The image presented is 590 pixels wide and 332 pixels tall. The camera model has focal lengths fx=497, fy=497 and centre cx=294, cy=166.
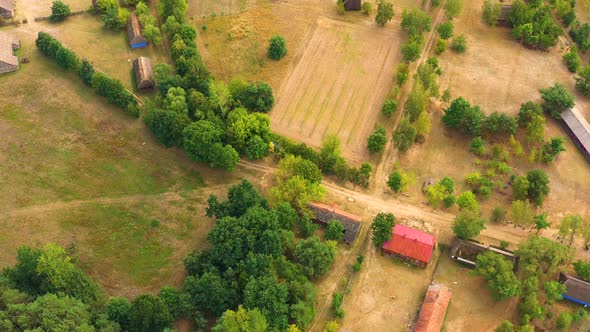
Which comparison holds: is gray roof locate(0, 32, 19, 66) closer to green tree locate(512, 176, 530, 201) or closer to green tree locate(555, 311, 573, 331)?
green tree locate(512, 176, 530, 201)

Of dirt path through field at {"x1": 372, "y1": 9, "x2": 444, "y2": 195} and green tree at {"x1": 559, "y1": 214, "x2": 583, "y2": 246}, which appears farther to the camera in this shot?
dirt path through field at {"x1": 372, "y1": 9, "x2": 444, "y2": 195}

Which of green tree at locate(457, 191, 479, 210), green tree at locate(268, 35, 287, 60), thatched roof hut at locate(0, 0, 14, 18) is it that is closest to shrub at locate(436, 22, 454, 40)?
green tree at locate(268, 35, 287, 60)

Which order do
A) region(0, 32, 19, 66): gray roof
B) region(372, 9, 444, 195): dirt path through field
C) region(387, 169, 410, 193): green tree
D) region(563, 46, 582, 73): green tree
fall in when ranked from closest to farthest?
region(387, 169, 410, 193): green tree → region(372, 9, 444, 195): dirt path through field → region(0, 32, 19, 66): gray roof → region(563, 46, 582, 73): green tree

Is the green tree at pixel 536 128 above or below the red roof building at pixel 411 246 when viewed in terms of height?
above

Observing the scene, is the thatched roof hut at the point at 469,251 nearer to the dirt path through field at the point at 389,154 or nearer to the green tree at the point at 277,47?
the dirt path through field at the point at 389,154

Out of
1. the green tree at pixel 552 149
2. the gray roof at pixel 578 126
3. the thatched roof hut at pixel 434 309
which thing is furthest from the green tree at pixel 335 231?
the gray roof at pixel 578 126

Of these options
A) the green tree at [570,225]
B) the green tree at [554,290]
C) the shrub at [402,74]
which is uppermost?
the shrub at [402,74]
